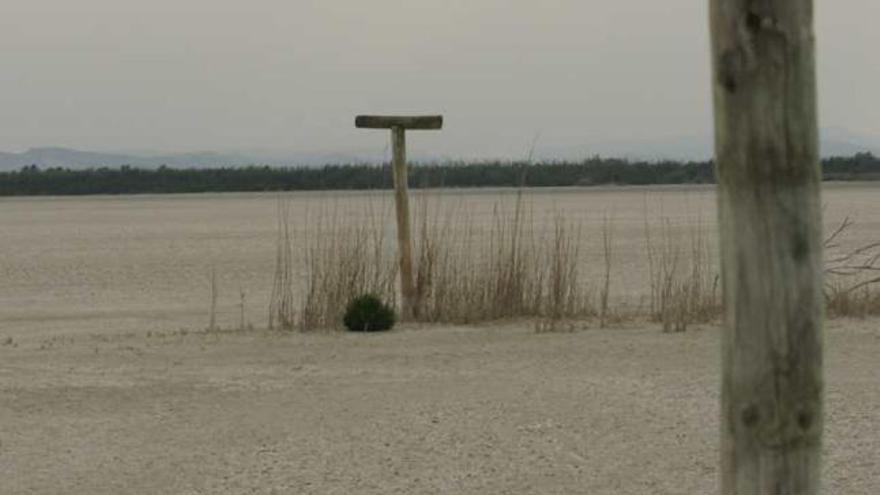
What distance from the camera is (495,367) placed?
11.2 m

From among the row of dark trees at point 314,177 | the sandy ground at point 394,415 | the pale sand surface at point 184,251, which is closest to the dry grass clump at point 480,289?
the sandy ground at point 394,415

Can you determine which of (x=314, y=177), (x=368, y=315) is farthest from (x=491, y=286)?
(x=314, y=177)

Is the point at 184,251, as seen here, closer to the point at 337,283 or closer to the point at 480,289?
the point at 337,283

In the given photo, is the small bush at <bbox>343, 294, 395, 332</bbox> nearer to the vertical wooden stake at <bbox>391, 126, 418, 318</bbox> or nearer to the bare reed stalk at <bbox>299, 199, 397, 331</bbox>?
the bare reed stalk at <bbox>299, 199, 397, 331</bbox>

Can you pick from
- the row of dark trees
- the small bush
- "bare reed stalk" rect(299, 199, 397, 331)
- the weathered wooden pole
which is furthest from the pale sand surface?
the row of dark trees

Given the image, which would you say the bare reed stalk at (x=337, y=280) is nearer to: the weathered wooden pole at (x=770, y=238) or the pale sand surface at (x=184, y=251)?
the pale sand surface at (x=184, y=251)

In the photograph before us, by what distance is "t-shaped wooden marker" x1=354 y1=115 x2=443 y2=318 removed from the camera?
1442 centimetres

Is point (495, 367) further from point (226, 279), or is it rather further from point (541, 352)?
point (226, 279)

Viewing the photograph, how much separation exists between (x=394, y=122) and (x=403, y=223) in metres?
1.03

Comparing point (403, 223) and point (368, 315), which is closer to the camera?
point (368, 315)

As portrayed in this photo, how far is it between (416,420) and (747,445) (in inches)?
224

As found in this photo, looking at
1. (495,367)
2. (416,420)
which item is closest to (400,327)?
(495,367)

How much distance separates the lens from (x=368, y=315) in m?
13.7

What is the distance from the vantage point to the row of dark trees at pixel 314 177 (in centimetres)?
8525
